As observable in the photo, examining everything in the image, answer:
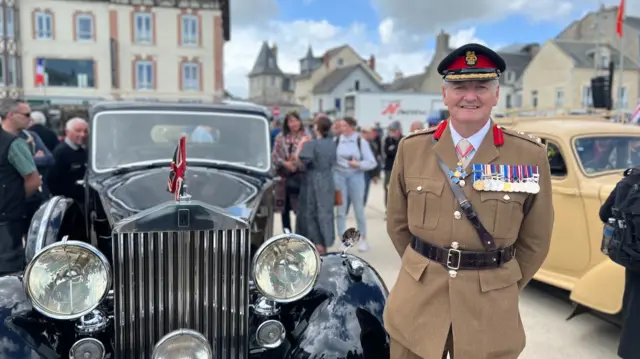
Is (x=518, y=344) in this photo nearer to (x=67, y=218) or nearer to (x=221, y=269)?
(x=221, y=269)

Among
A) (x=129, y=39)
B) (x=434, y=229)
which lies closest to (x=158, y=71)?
(x=129, y=39)

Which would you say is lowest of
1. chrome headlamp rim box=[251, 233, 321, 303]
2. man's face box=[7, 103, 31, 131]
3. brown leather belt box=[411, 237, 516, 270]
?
chrome headlamp rim box=[251, 233, 321, 303]

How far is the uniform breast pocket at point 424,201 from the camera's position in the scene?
213 centimetres

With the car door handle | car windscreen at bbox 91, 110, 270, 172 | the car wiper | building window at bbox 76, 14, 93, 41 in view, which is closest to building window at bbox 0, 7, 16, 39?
building window at bbox 76, 14, 93, 41

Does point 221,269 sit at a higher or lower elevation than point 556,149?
lower

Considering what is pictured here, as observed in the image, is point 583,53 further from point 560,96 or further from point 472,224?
point 472,224

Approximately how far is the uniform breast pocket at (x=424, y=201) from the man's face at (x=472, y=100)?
29cm

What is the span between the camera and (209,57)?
29.7 metres

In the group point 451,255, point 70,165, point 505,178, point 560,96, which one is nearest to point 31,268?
point 451,255

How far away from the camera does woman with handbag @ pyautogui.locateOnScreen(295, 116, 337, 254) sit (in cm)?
596

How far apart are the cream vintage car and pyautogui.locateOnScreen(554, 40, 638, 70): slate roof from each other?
108 ft

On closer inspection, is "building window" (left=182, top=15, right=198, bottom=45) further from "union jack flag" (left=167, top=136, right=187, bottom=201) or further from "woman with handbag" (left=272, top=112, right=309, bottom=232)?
"union jack flag" (left=167, top=136, right=187, bottom=201)

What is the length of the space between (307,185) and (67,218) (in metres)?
2.80

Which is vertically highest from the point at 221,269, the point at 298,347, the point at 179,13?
the point at 179,13
